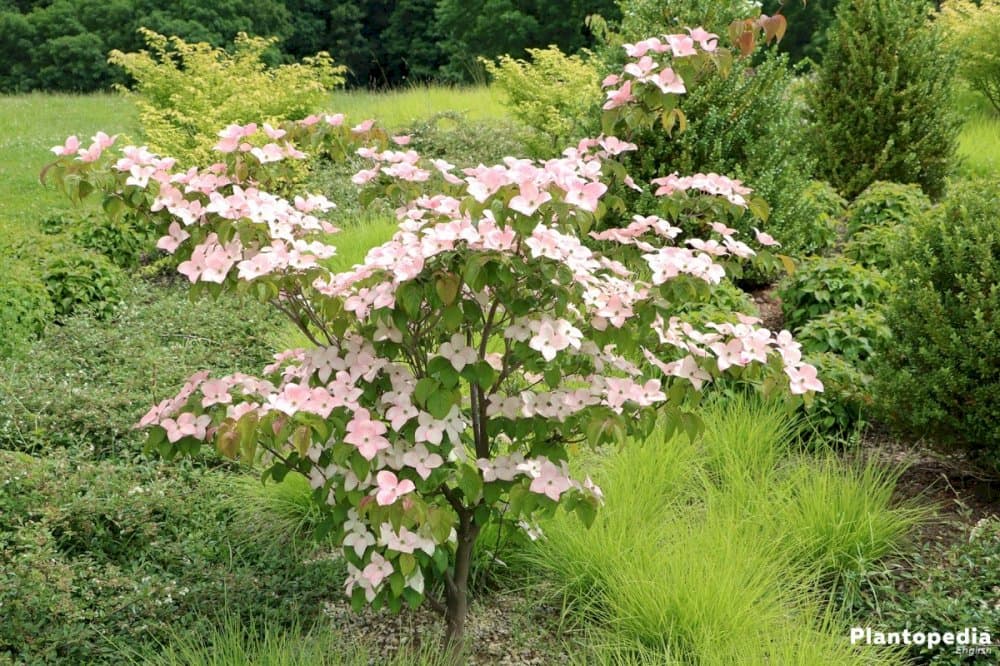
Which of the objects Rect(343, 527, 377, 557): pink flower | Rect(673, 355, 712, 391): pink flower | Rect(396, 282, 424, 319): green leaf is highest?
Rect(396, 282, 424, 319): green leaf

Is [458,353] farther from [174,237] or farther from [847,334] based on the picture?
[847,334]

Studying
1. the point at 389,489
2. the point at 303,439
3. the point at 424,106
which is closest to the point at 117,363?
the point at 303,439

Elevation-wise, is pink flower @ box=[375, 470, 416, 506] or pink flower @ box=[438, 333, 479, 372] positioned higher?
pink flower @ box=[438, 333, 479, 372]

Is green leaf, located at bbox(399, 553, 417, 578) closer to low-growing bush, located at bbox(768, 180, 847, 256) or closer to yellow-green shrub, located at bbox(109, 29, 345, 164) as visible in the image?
low-growing bush, located at bbox(768, 180, 847, 256)

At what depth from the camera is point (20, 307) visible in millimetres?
4992

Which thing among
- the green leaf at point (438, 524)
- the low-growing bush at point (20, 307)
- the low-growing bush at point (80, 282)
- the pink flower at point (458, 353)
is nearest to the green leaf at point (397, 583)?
the green leaf at point (438, 524)

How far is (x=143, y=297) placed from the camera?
19.4 ft

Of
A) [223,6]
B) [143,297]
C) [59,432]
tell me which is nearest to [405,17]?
[223,6]

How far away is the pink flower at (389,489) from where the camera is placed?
6.21 ft

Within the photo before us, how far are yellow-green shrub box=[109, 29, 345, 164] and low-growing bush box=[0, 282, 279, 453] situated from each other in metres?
2.30

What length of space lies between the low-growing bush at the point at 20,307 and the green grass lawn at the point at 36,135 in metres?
1.06

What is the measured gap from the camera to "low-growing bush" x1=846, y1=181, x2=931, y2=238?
552 cm

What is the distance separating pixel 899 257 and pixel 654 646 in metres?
1.91

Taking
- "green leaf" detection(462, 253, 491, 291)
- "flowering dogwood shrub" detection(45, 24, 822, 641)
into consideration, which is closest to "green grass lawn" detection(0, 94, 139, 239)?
"flowering dogwood shrub" detection(45, 24, 822, 641)
